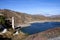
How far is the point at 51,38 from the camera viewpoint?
2.20m

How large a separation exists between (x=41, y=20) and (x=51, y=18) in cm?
680

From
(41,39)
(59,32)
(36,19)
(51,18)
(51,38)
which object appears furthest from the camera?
(51,18)

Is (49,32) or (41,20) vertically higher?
(49,32)

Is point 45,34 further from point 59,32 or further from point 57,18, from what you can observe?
point 57,18

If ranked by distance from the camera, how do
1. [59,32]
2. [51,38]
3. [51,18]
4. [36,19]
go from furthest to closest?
[51,18]
[36,19]
[59,32]
[51,38]

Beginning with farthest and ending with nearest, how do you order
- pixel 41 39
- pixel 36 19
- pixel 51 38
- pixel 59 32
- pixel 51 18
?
pixel 51 18 → pixel 36 19 → pixel 59 32 → pixel 51 38 → pixel 41 39

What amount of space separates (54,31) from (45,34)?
181 mm

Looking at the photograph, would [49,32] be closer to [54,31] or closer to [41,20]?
[54,31]

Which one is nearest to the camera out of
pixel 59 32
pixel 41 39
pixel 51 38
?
pixel 41 39

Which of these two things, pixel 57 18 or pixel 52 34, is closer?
pixel 52 34

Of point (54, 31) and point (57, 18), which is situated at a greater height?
point (54, 31)

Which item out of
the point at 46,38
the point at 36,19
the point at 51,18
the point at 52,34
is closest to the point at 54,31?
the point at 52,34

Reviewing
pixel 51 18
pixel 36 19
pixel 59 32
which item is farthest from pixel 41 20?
pixel 59 32

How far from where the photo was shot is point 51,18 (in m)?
72.2
